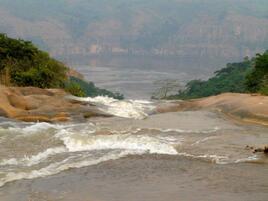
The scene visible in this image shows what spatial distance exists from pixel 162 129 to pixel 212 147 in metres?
3.94

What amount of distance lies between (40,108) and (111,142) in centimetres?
780

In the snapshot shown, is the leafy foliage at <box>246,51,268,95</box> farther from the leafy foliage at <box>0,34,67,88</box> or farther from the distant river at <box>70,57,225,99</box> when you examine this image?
the distant river at <box>70,57,225,99</box>

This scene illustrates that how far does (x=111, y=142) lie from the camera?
1432cm

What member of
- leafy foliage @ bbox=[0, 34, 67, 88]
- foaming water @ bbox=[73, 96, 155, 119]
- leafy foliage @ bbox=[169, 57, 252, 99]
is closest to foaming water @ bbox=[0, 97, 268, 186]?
foaming water @ bbox=[73, 96, 155, 119]

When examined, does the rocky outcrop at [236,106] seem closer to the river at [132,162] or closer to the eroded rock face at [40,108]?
the river at [132,162]

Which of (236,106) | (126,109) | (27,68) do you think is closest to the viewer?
(236,106)

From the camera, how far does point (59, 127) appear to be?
1792cm

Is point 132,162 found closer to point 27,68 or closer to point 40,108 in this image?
point 40,108

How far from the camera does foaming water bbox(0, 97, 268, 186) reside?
38.8 feet

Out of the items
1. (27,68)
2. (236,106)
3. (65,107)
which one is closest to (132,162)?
(65,107)

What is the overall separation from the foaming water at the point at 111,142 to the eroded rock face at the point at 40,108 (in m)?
1.32

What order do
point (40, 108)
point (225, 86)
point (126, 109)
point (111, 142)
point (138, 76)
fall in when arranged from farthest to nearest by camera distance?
point (138, 76) → point (225, 86) → point (126, 109) → point (40, 108) → point (111, 142)

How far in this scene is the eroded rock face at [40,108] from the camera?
20.2 m

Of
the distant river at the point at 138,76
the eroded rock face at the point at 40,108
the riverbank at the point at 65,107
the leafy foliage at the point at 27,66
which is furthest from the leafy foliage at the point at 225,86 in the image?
the distant river at the point at 138,76
